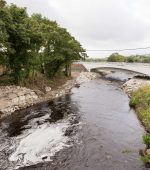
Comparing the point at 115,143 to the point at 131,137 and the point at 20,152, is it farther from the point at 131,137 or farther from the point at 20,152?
the point at 20,152

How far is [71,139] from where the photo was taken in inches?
869

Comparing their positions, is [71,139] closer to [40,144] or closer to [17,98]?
[40,144]

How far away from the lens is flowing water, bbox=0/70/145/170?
57.9 feet

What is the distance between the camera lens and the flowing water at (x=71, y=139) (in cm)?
1764

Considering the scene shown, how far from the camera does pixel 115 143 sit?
69.5ft

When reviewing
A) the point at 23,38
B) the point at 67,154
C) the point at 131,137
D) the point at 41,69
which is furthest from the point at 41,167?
the point at 41,69

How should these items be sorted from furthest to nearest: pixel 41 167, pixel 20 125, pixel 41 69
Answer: pixel 41 69
pixel 20 125
pixel 41 167

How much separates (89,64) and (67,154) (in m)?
84.8

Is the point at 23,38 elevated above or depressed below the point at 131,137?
above

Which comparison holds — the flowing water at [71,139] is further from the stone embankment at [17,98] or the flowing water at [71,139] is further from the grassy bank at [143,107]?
the stone embankment at [17,98]

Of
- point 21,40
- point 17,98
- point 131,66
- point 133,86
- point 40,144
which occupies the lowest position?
point 133,86

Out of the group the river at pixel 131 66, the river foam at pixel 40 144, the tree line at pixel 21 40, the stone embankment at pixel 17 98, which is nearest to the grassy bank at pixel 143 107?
the river foam at pixel 40 144

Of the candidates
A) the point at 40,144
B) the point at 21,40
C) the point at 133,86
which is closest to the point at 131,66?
the point at 133,86

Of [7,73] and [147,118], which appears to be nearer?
[147,118]
